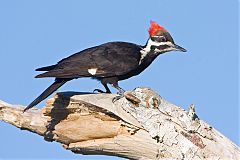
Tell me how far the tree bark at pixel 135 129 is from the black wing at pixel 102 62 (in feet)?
2.31

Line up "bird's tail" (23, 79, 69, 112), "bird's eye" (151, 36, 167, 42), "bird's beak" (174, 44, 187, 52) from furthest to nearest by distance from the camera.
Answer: "bird's eye" (151, 36, 167, 42) < "bird's beak" (174, 44, 187, 52) < "bird's tail" (23, 79, 69, 112)

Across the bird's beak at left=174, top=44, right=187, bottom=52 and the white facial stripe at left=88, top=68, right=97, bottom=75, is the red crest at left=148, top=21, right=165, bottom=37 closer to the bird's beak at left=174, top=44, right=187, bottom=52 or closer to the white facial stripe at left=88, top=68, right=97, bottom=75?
the bird's beak at left=174, top=44, right=187, bottom=52

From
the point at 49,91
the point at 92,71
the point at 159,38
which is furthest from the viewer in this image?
the point at 159,38

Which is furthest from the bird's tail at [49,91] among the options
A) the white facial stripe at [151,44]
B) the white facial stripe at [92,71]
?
the white facial stripe at [151,44]

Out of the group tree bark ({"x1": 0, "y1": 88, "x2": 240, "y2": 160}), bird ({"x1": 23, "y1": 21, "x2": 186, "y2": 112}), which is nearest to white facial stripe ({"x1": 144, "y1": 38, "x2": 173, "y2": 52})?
bird ({"x1": 23, "y1": 21, "x2": 186, "y2": 112})

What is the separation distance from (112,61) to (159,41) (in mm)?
561

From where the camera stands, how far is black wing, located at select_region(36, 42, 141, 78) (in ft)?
18.7

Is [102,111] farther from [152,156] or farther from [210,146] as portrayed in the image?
[210,146]

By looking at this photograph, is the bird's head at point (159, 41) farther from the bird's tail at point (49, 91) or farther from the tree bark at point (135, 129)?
the tree bark at point (135, 129)

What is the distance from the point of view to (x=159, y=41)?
6035 millimetres

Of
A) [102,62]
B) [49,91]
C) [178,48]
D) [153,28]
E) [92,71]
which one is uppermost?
[153,28]

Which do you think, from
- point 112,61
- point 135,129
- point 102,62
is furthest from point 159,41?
point 135,129

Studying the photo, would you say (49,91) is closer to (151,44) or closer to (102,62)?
(102,62)

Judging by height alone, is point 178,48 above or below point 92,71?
above
